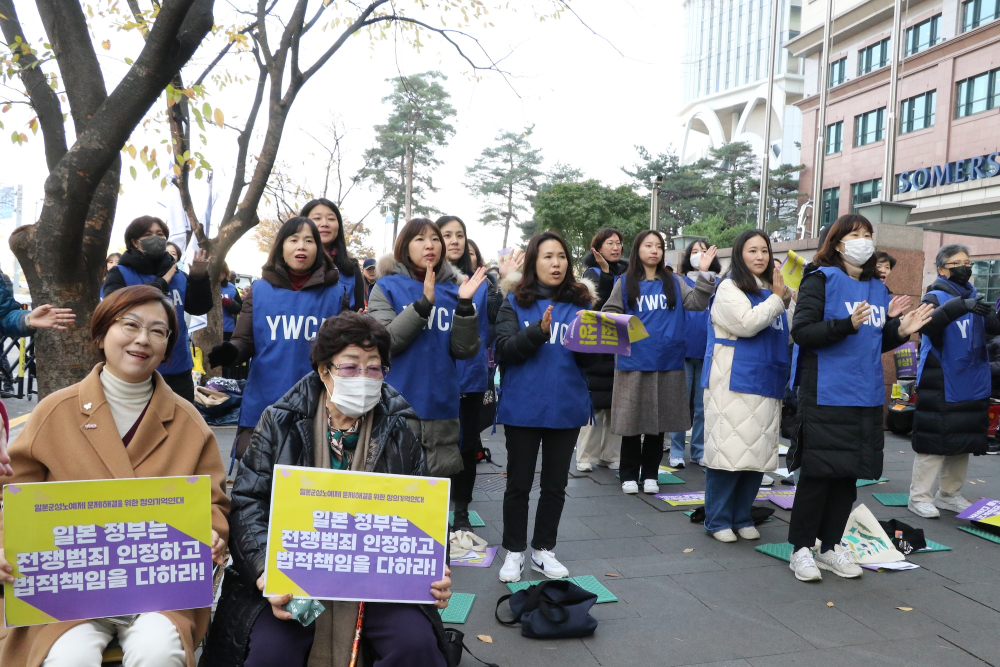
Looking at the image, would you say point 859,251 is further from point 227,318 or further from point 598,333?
point 227,318

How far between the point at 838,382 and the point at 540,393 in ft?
5.66

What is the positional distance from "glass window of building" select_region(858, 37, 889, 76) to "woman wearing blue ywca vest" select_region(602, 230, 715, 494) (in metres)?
33.3

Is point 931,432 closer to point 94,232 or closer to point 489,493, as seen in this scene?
point 489,493

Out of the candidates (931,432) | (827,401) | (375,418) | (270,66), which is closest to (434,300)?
(375,418)

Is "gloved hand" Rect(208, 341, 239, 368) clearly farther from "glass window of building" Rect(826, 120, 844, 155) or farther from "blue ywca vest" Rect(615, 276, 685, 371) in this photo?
"glass window of building" Rect(826, 120, 844, 155)

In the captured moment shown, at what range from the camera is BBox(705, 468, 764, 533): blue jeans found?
5.11 metres

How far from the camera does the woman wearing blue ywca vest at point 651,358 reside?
20.1 ft

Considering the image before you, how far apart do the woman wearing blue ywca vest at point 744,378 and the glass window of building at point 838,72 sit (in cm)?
3647

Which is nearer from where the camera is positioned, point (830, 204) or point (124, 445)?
point (124, 445)

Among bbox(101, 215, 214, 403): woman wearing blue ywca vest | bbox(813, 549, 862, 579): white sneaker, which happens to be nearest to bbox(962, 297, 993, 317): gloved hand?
bbox(813, 549, 862, 579): white sneaker

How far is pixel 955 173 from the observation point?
26.5 m

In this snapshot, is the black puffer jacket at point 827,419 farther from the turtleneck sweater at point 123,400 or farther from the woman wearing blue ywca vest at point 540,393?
the turtleneck sweater at point 123,400

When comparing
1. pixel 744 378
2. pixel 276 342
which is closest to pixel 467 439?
pixel 276 342

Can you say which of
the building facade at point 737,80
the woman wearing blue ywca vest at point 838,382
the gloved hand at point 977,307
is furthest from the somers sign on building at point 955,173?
the building facade at point 737,80
